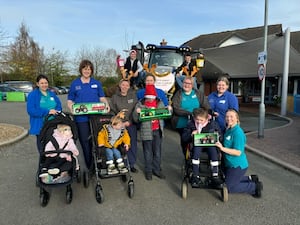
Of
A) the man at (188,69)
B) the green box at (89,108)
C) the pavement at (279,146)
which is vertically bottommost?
the pavement at (279,146)

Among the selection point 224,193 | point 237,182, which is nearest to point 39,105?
point 224,193

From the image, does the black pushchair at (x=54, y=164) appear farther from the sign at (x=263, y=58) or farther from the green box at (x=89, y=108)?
the sign at (x=263, y=58)

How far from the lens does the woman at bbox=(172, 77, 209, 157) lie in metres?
4.57

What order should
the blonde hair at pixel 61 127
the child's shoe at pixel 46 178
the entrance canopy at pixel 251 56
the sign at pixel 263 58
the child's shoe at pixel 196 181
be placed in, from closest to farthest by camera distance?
the child's shoe at pixel 46 178, the child's shoe at pixel 196 181, the blonde hair at pixel 61 127, the sign at pixel 263 58, the entrance canopy at pixel 251 56

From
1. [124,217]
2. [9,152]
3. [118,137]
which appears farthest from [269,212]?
[9,152]

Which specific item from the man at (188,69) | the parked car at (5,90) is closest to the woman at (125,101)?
the man at (188,69)

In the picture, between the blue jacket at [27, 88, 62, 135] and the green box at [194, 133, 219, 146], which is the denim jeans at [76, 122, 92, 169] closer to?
the blue jacket at [27, 88, 62, 135]

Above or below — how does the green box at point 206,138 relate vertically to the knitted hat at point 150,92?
below

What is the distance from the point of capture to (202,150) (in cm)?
407

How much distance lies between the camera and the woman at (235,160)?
389cm

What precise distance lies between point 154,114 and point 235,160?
4.81ft

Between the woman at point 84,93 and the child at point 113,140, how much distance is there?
0.34 metres

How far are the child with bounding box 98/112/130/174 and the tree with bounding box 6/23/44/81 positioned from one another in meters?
36.4

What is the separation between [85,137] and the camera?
4.62 metres
